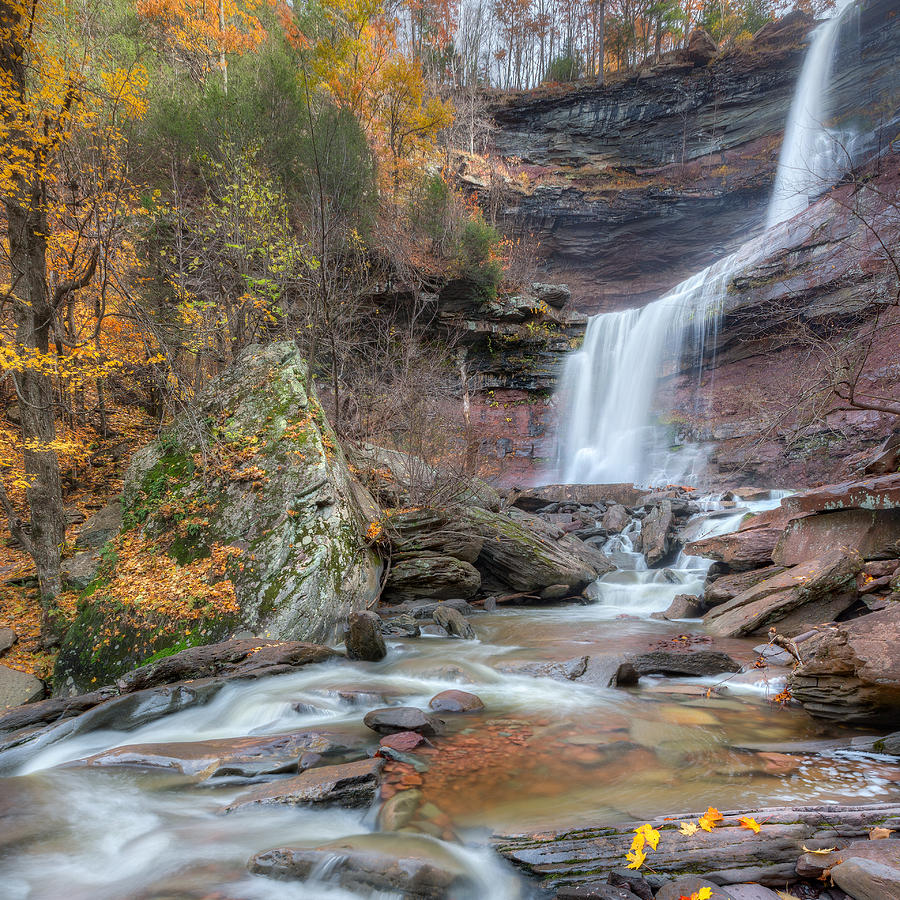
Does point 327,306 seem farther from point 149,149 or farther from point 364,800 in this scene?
point 149,149

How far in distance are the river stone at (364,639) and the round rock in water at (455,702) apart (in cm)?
112

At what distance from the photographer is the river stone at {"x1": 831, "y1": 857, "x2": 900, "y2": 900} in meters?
1.79

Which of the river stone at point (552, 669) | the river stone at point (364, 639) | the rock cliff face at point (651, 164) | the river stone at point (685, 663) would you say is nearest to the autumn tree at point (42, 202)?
the river stone at point (364, 639)

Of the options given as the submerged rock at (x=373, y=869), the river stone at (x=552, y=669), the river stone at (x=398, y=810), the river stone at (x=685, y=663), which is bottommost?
the river stone at (x=552, y=669)

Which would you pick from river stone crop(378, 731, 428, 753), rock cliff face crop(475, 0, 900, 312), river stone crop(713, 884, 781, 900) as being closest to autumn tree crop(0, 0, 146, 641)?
river stone crop(378, 731, 428, 753)

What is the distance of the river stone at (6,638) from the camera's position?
6.70m

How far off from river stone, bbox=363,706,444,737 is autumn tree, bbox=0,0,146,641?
5416mm

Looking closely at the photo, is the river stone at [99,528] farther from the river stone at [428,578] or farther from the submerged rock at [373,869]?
the submerged rock at [373,869]

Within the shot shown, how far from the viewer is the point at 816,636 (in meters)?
4.60

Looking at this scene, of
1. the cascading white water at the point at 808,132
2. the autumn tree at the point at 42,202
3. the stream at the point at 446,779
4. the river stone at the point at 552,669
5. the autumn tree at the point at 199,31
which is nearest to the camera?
the stream at the point at 446,779

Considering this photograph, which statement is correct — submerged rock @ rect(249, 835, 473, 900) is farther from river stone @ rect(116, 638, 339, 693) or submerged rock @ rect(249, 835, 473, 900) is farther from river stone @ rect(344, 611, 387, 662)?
river stone @ rect(344, 611, 387, 662)

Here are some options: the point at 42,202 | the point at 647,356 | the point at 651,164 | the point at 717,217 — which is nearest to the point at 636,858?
the point at 42,202

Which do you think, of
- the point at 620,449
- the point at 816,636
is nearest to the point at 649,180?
the point at 620,449

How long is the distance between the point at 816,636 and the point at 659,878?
11.3ft
